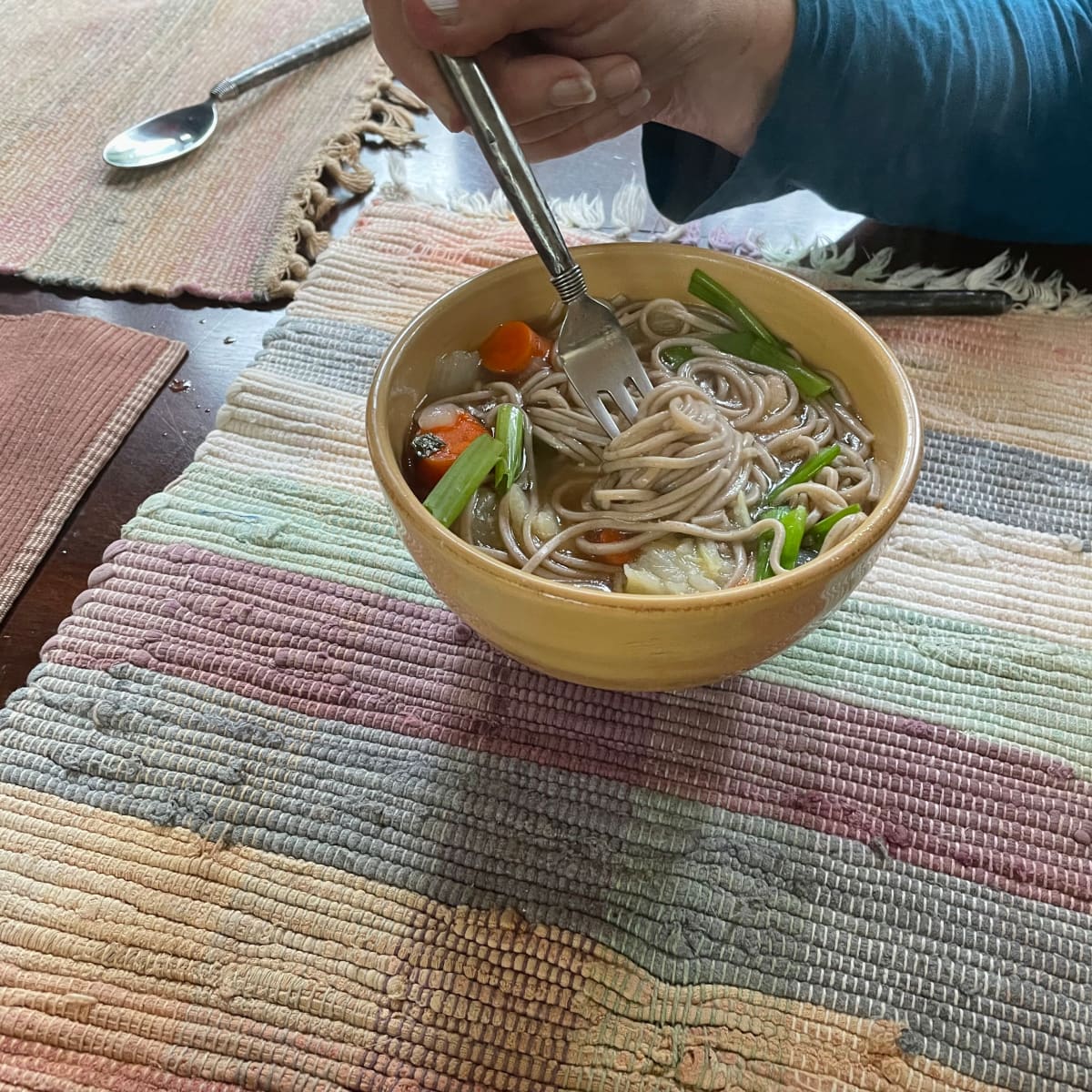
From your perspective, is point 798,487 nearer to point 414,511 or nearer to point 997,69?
point 414,511

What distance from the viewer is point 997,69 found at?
1.15m

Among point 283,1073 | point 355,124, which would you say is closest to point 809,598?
point 283,1073

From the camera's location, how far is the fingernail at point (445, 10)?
33.9 inches

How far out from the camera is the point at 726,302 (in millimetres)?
926

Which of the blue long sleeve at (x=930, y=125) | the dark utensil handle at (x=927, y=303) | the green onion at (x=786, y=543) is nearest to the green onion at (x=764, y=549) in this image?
the green onion at (x=786, y=543)

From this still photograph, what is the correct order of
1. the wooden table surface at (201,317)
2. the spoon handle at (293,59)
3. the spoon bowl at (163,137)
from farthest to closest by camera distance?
the spoon handle at (293,59) < the spoon bowl at (163,137) < the wooden table surface at (201,317)

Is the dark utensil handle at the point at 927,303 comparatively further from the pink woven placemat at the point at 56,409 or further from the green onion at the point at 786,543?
the pink woven placemat at the point at 56,409

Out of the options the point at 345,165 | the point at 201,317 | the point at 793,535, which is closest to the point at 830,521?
the point at 793,535

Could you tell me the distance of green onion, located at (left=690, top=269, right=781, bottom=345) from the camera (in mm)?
917

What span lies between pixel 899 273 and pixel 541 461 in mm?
633

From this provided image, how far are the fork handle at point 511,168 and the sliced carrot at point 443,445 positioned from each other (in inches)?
6.0

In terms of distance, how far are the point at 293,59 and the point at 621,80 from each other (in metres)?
0.78

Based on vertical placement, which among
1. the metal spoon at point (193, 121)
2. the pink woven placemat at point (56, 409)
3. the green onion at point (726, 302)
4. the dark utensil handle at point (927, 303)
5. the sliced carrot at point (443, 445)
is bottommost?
the dark utensil handle at point (927, 303)

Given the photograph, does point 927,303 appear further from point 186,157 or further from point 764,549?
point 186,157
